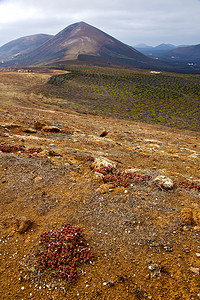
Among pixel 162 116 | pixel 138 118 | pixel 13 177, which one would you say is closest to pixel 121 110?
pixel 138 118

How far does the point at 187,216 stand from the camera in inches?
249

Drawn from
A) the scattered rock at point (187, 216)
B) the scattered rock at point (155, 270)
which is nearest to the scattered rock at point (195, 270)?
the scattered rock at point (155, 270)

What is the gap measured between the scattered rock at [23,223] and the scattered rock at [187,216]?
565 cm

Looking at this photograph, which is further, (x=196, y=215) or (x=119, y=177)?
(x=119, y=177)

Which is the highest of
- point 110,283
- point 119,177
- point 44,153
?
point 44,153

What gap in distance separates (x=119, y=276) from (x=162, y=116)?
191 feet

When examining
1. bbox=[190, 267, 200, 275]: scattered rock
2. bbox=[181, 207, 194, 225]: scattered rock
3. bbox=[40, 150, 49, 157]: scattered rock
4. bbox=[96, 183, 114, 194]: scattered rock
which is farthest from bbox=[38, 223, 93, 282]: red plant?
bbox=[40, 150, 49, 157]: scattered rock

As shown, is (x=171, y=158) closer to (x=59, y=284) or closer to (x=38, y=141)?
(x=38, y=141)

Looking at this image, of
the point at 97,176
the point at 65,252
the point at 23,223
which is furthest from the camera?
the point at 97,176

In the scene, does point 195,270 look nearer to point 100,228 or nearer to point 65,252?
point 100,228

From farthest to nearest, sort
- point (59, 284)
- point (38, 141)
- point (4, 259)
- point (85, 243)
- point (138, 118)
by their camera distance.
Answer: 1. point (138, 118)
2. point (38, 141)
3. point (85, 243)
4. point (4, 259)
5. point (59, 284)

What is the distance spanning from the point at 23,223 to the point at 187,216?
19.6 feet

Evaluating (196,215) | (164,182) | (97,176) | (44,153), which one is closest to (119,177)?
(97,176)

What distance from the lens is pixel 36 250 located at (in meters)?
5.25
